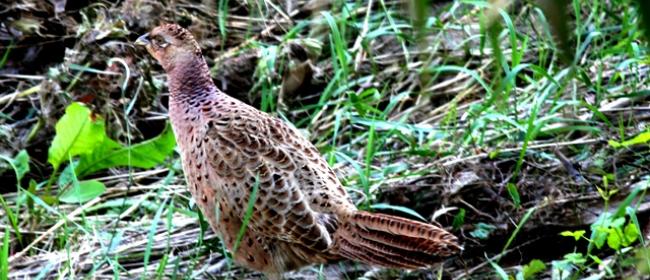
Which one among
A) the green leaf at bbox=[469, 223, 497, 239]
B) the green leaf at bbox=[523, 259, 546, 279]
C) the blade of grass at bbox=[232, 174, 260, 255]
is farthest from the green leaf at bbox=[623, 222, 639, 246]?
the blade of grass at bbox=[232, 174, 260, 255]

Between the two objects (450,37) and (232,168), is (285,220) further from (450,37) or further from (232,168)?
(450,37)

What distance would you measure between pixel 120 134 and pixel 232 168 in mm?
1382

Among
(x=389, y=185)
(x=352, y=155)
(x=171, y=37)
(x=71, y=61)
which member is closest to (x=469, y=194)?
(x=389, y=185)

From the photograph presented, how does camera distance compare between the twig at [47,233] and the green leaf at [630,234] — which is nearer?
the green leaf at [630,234]

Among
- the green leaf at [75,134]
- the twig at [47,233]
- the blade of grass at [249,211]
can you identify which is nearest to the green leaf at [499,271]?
the blade of grass at [249,211]

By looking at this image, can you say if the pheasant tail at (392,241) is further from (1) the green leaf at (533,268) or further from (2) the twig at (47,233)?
(2) the twig at (47,233)

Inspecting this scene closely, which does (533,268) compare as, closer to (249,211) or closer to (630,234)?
(630,234)

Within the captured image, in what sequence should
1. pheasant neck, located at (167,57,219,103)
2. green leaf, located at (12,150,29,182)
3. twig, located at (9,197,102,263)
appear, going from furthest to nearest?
green leaf, located at (12,150,29,182)
twig, located at (9,197,102,263)
pheasant neck, located at (167,57,219,103)

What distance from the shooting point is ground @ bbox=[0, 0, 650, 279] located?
158 inches

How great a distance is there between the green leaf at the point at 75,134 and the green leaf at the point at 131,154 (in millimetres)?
42

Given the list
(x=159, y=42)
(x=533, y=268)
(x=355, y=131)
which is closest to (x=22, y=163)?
(x=159, y=42)

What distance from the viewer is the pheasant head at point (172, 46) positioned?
4.07 m

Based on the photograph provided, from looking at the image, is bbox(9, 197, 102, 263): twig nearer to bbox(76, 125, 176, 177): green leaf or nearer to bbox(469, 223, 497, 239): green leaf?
bbox(76, 125, 176, 177): green leaf

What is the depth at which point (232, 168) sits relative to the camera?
367 centimetres
